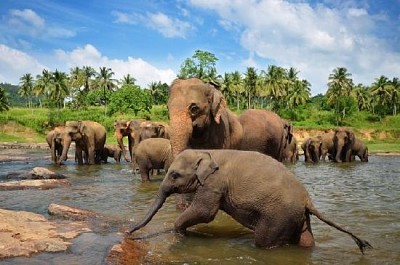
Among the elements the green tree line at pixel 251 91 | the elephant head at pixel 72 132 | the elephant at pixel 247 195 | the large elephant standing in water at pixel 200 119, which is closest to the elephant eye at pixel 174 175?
the elephant at pixel 247 195

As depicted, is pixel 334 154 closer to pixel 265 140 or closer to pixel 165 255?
pixel 265 140

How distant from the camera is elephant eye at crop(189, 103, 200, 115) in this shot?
849cm

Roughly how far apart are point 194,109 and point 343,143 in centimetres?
2402

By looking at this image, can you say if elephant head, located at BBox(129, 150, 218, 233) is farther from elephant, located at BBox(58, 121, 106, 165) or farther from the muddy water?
elephant, located at BBox(58, 121, 106, 165)

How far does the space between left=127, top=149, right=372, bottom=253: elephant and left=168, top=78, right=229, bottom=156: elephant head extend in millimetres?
1264

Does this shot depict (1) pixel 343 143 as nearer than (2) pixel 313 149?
Yes

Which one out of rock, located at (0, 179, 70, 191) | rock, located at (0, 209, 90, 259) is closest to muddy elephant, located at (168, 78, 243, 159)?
rock, located at (0, 209, 90, 259)

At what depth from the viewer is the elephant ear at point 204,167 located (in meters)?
6.70

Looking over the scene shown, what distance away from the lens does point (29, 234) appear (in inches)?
252

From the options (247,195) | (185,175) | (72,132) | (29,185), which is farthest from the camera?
(72,132)

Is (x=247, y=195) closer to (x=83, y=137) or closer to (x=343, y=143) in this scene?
(x=83, y=137)

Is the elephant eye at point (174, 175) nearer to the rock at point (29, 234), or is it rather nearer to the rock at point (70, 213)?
the rock at point (29, 234)

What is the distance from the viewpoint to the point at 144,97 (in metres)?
71.4

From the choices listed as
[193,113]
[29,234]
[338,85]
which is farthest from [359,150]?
[338,85]
